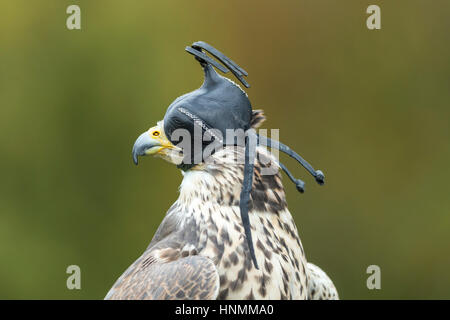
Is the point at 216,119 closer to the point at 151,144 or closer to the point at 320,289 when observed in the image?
the point at 151,144

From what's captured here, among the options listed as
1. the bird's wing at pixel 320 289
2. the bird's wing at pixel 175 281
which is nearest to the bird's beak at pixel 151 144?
the bird's wing at pixel 175 281

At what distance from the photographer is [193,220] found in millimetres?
1631

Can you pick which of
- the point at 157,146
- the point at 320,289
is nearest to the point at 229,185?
the point at 157,146

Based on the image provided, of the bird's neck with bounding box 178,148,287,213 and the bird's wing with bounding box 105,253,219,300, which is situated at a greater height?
the bird's neck with bounding box 178,148,287,213

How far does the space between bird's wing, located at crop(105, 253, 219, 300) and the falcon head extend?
26 cm

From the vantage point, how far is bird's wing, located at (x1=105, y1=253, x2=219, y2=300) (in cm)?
152

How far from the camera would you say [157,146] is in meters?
1.63

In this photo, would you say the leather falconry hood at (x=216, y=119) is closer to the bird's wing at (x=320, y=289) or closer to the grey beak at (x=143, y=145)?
the grey beak at (x=143, y=145)

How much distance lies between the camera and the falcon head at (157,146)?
5.33ft

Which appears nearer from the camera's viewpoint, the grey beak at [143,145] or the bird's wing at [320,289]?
the grey beak at [143,145]

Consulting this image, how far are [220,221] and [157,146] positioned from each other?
0.82 feet

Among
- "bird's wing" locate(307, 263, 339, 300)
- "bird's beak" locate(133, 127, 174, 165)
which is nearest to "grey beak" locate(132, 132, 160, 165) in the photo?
"bird's beak" locate(133, 127, 174, 165)

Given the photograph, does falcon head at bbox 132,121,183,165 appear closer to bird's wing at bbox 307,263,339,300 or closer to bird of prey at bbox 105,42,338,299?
bird of prey at bbox 105,42,338,299
